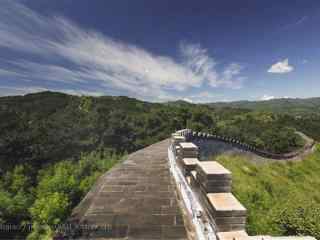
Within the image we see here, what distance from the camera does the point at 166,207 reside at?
335 cm

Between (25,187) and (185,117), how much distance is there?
1768 cm

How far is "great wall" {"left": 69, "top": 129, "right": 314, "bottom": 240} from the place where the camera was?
1836 mm

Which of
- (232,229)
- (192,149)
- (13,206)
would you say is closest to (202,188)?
(232,229)

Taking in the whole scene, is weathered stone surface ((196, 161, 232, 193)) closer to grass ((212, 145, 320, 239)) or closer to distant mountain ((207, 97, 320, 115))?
grass ((212, 145, 320, 239))

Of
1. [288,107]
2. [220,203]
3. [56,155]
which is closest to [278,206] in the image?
[220,203]

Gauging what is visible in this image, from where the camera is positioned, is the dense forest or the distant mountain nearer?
the dense forest

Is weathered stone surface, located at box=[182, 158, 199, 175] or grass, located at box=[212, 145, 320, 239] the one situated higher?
weathered stone surface, located at box=[182, 158, 199, 175]

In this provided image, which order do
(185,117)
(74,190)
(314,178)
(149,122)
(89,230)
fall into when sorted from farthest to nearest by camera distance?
(185,117), (149,122), (314,178), (74,190), (89,230)

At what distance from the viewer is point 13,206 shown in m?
4.05

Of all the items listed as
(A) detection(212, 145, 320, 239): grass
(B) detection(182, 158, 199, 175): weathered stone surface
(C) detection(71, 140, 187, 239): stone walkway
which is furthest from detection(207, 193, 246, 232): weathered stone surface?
(A) detection(212, 145, 320, 239): grass

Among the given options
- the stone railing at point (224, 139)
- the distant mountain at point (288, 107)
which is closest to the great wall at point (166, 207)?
the stone railing at point (224, 139)

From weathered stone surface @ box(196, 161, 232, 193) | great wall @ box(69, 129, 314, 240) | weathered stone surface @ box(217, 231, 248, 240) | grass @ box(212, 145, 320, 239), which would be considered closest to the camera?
weathered stone surface @ box(217, 231, 248, 240)

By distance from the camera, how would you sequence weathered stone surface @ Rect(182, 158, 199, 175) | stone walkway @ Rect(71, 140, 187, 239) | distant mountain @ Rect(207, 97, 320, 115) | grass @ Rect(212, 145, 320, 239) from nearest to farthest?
stone walkway @ Rect(71, 140, 187, 239) < weathered stone surface @ Rect(182, 158, 199, 175) < grass @ Rect(212, 145, 320, 239) < distant mountain @ Rect(207, 97, 320, 115)

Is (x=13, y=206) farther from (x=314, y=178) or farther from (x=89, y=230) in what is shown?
(x=314, y=178)
